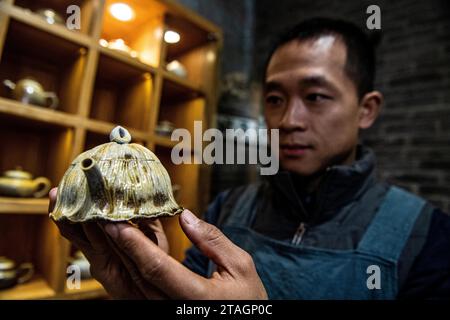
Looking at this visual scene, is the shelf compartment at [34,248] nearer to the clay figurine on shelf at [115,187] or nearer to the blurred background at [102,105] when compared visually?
the blurred background at [102,105]

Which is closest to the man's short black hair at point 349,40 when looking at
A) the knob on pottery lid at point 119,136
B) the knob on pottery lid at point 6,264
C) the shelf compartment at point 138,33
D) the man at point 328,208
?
the man at point 328,208

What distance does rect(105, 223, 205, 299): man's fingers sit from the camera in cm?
33

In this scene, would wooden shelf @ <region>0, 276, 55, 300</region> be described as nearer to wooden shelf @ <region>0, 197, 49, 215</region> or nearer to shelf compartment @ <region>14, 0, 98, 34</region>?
wooden shelf @ <region>0, 197, 49, 215</region>

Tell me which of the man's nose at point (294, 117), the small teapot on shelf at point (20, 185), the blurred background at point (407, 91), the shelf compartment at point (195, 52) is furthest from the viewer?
the blurred background at point (407, 91)

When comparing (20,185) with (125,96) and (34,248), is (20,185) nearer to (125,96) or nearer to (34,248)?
(34,248)

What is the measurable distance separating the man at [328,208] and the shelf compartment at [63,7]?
0.41 m

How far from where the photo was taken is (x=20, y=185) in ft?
2.71

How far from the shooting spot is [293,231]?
2.20 feet

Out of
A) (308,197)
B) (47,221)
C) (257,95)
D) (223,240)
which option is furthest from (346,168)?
(257,95)

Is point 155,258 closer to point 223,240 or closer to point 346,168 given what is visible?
point 223,240

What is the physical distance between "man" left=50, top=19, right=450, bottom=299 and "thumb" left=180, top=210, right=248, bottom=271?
139mm

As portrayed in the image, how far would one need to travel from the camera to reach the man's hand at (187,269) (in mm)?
327

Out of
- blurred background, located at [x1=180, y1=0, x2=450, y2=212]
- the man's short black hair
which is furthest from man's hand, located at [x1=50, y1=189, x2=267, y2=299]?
blurred background, located at [x1=180, y1=0, x2=450, y2=212]

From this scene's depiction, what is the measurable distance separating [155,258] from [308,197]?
1.60 feet
